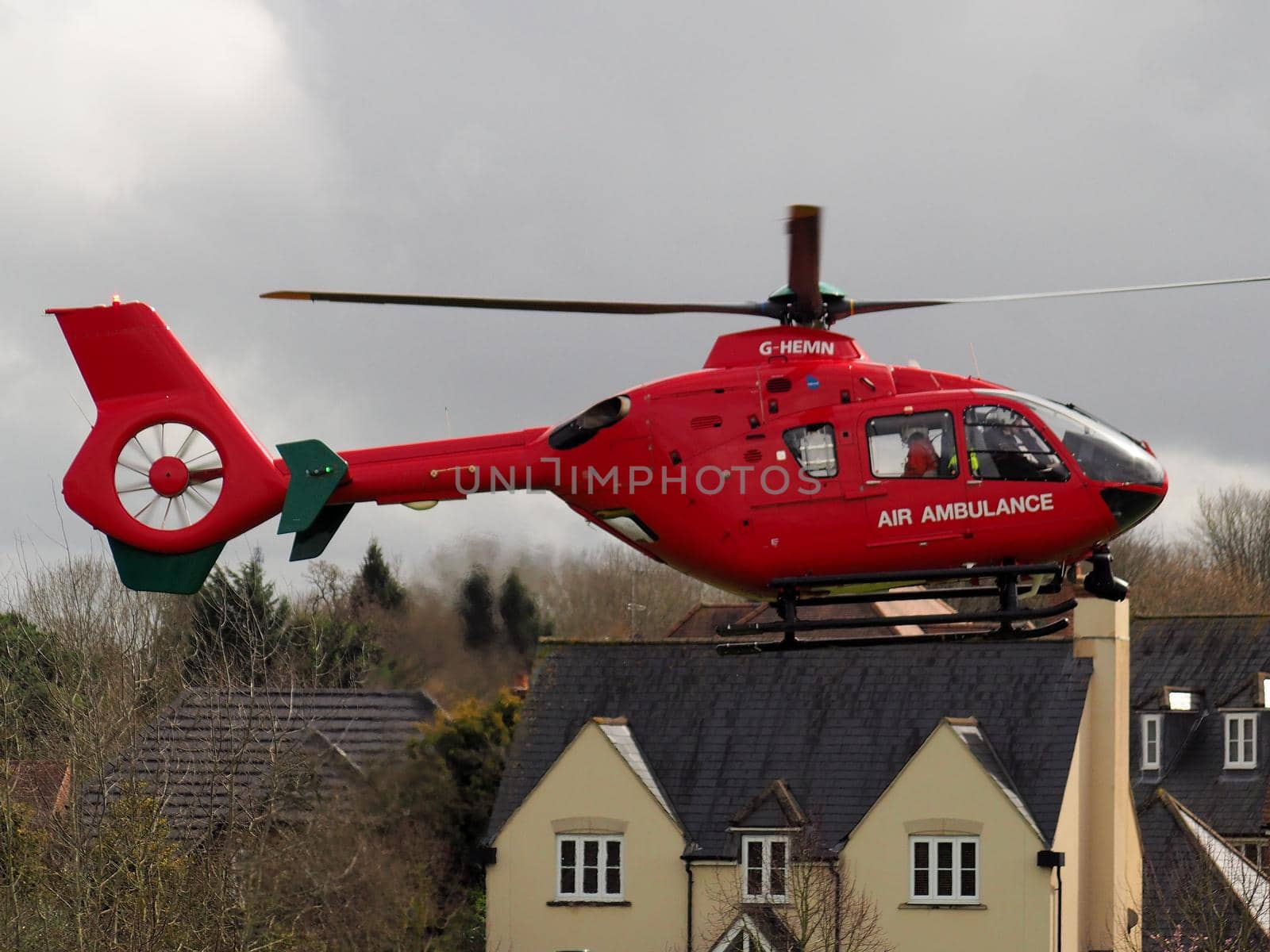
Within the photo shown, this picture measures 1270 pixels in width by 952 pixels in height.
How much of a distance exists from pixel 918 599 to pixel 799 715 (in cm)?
3582

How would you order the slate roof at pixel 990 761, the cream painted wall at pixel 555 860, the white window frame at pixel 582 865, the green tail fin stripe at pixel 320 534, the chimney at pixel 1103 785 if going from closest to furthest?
the green tail fin stripe at pixel 320 534 < the slate roof at pixel 990 761 < the cream painted wall at pixel 555 860 < the white window frame at pixel 582 865 < the chimney at pixel 1103 785

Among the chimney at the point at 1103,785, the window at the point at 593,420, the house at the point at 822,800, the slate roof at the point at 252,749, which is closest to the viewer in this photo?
the window at the point at 593,420

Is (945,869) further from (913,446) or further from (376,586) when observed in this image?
(913,446)

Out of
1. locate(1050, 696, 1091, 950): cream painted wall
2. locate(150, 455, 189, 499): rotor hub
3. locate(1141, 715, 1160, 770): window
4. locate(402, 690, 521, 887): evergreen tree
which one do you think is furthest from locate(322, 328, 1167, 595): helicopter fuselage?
locate(1141, 715, 1160, 770): window

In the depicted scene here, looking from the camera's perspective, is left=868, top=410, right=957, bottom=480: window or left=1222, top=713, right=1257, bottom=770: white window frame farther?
left=1222, top=713, right=1257, bottom=770: white window frame

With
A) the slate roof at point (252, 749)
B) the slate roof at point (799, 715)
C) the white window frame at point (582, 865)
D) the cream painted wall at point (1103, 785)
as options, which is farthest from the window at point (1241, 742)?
the slate roof at point (252, 749)

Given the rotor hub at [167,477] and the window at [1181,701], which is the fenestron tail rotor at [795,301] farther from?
the window at [1181,701]

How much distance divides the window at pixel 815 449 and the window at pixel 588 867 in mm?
35050

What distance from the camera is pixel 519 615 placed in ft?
202

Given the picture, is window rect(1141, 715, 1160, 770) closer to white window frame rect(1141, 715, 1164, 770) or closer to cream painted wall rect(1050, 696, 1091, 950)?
white window frame rect(1141, 715, 1164, 770)

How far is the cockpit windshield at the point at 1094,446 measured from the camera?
2756 cm

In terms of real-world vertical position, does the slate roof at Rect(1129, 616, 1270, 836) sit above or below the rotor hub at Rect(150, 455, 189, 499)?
above

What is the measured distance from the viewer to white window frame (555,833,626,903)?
202 ft

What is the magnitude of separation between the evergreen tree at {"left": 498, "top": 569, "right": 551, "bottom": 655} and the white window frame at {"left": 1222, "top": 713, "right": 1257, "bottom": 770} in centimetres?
2306
